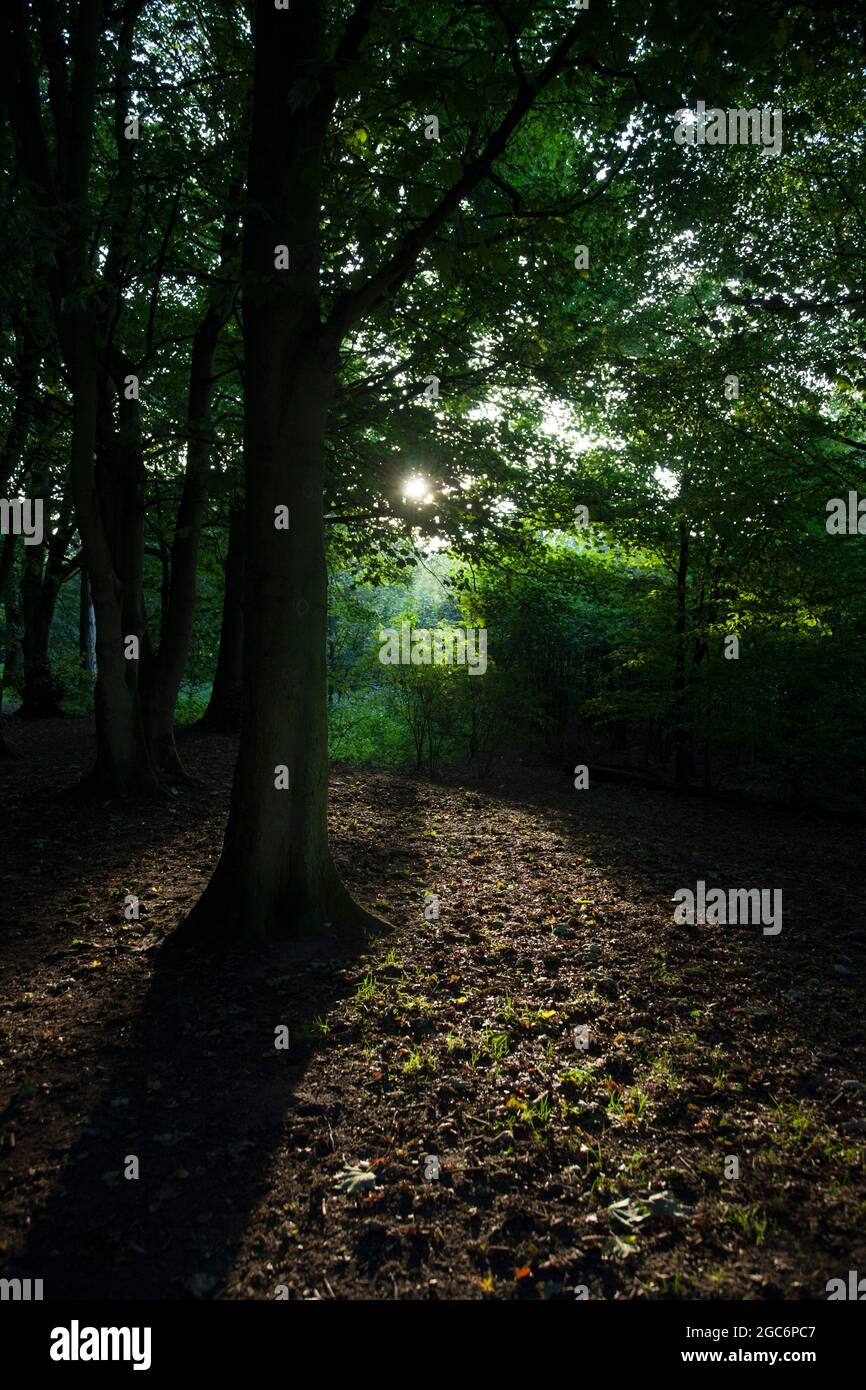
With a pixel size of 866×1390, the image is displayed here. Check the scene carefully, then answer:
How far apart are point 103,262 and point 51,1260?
9565 mm

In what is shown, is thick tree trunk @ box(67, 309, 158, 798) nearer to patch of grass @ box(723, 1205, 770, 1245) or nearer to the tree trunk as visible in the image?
patch of grass @ box(723, 1205, 770, 1245)

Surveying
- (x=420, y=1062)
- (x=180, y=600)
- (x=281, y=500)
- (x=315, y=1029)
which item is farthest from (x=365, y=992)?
(x=180, y=600)

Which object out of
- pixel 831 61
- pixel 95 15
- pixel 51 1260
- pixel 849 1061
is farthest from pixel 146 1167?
pixel 95 15

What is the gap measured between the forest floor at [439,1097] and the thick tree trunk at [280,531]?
599 mm

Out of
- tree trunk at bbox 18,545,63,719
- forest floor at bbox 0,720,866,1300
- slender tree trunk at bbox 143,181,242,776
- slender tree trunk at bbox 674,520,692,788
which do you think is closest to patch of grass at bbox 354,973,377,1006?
forest floor at bbox 0,720,866,1300

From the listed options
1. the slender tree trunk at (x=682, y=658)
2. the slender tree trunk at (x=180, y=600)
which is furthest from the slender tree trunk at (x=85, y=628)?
the slender tree trunk at (x=682, y=658)

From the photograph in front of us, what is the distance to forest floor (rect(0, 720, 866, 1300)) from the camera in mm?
2383

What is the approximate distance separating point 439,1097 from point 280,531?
A: 3522 mm

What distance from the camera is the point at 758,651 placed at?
9.84 meters

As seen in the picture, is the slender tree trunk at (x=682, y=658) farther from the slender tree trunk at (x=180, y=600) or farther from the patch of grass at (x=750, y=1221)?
the patch of grass at (x=750, y=1221)

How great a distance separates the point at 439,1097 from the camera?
3281mm

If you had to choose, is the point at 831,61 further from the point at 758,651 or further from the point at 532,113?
the point at 758,651

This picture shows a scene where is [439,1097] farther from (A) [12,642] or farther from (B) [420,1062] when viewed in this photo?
(A) [12,642]

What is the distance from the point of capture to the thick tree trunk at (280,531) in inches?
184
